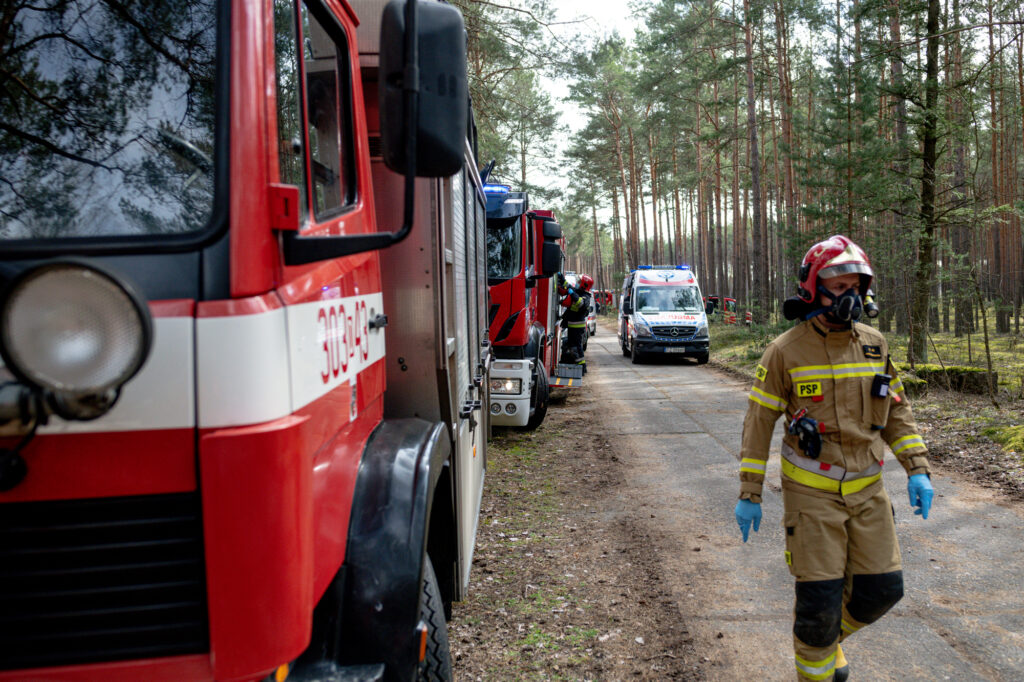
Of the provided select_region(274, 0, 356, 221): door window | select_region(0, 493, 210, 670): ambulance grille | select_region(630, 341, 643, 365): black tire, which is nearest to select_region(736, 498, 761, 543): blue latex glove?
select_region(274, 0, 356, 221): door window

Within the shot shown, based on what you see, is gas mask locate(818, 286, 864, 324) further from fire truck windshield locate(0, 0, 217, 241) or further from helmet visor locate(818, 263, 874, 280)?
fire truck windshield locate(0, 0, 217, 241)

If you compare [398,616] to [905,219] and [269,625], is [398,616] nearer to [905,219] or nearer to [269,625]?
[269,625]

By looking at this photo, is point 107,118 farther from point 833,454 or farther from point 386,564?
point 833,454

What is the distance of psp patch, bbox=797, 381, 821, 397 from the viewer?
3.32 meters

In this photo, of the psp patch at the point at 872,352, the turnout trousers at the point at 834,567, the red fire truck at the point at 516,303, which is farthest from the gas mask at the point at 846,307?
the red fire truck at the point at 516,303

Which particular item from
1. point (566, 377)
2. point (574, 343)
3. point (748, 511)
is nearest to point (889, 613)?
point (748, 511)

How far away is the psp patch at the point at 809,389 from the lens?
332 cm

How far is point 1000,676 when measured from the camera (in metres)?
3.65

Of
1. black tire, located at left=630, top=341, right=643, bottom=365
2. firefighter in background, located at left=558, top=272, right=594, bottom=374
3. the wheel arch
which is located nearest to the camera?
the wheel arch

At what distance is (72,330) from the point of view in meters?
1.36

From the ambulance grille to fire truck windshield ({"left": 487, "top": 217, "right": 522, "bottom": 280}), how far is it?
844 cm

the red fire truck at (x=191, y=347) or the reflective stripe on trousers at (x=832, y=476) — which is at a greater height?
the red fire truck at (x=191, y=347)

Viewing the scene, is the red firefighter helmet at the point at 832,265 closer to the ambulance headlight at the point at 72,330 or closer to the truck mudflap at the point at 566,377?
the ambulance headlight at the point at 72,330

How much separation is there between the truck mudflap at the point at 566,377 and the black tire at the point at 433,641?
10060 mm
